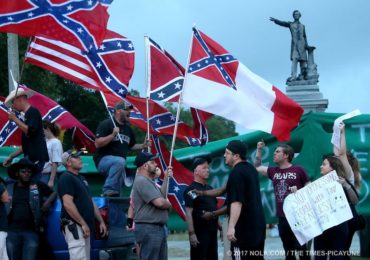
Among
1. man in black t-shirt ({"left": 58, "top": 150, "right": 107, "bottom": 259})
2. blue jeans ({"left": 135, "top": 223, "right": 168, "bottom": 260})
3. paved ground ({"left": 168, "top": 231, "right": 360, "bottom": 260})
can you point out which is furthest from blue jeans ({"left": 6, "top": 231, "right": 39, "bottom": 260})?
paved ground ({"left": 168, "top": 231, "right": 360, "bottom": 260})

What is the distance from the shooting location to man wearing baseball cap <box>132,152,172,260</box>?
35.9ft

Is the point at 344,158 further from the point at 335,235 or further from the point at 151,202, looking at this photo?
the point at 151,202

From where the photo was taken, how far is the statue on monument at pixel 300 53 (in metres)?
22.9

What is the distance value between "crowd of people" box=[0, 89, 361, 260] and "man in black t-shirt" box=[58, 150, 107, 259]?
0.4 inches

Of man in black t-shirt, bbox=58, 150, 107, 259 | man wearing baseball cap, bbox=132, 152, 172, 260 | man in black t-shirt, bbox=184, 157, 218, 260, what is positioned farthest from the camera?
man in black t-shirt, bbox=184, 157, 218, 260

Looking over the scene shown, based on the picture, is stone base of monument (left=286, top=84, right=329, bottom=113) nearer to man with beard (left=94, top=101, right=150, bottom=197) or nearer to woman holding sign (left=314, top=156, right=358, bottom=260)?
man with beard (left=94, top=101, right=150, bottom=197)

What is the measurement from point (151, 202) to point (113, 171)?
6.74ft

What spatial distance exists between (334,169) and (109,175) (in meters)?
3.10

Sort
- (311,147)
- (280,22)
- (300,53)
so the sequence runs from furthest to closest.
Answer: (280,22) → (300,53) → (311,147)

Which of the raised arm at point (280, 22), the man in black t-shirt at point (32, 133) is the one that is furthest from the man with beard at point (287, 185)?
the raised arm at point (280, 22)

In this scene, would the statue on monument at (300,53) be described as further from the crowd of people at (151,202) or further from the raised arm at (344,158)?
the raised arm at (344,158)

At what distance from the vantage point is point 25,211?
11477mm

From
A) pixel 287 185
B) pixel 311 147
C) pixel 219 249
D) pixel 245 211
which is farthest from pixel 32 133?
pixel 219 249

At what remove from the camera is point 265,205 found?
13.9 m
